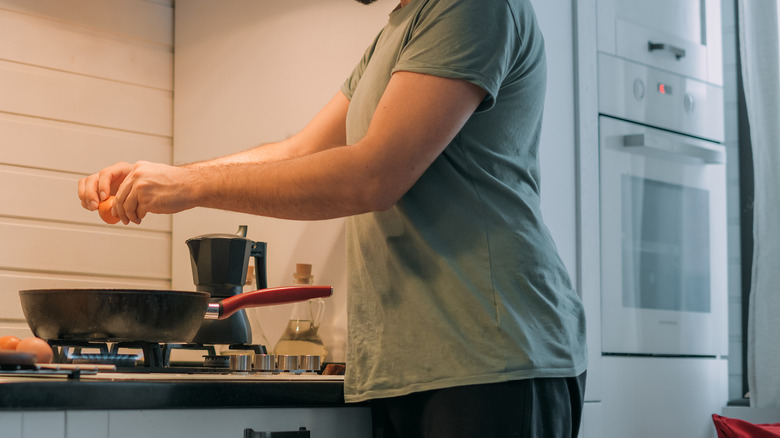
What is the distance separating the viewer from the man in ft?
3.54

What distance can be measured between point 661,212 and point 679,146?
0.48 ft

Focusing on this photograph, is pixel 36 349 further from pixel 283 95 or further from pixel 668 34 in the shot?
pixel 668 34

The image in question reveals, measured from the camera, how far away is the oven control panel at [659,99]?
184 cm

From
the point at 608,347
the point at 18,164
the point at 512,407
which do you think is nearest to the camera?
the point at 512,407

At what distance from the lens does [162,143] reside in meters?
2.22

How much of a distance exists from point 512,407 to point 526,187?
284 mm

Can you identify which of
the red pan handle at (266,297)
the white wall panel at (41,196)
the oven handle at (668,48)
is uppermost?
the oven handle at (668,48)

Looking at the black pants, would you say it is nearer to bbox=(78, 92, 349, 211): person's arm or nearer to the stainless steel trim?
Result: the stainless steel trim

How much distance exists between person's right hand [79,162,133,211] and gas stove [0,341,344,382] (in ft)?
0.74

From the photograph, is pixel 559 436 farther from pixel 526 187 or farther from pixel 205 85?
pixel 205 85

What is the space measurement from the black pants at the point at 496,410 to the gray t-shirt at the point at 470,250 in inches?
0.8

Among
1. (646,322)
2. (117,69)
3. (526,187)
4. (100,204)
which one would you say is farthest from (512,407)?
(117,69)

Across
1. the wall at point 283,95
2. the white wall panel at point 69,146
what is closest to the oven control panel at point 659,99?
the wall at point 283,95

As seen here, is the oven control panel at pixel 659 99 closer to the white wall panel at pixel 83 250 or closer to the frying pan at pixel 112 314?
the frying pan at pixel 112 314
